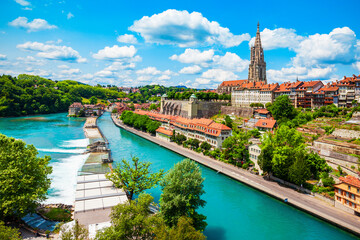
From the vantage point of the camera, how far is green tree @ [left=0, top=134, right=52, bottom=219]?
53.0 feet

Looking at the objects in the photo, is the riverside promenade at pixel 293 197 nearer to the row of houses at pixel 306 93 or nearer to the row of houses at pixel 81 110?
the row of houses at pixel 306 93

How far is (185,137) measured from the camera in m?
46.9

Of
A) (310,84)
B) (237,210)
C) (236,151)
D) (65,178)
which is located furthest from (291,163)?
(310,84)

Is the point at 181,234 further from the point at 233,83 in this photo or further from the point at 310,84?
the point at 233,83

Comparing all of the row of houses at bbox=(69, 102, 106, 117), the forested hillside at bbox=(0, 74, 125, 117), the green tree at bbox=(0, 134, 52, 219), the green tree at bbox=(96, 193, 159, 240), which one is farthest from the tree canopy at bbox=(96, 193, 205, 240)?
the row of houses at bbox=(69, 102, 106, 117)

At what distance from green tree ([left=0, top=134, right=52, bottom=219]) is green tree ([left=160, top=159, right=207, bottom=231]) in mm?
9336

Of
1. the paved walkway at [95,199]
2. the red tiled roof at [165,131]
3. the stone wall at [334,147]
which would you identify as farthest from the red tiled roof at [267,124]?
the paved walkway at [95,199]

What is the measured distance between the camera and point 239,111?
62.6 meters

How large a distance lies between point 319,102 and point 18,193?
5398 centimetres

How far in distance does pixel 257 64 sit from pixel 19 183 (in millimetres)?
78592

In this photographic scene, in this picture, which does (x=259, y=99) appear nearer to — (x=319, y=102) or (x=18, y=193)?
(x=319, y=102)

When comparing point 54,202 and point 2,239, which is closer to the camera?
point 2,239

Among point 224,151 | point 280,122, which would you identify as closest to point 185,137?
point 224,151

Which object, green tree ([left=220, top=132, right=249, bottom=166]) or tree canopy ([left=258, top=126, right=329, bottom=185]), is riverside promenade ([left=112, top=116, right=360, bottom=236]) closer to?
green tree ([left=220, top=132, right=249, bottom=166])
